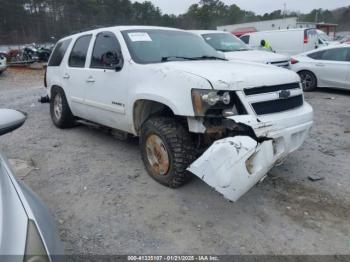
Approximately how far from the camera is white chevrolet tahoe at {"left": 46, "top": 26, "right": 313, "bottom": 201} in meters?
3.01

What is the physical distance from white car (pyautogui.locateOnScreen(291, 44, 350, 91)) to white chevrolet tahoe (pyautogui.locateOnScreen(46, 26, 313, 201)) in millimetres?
5792

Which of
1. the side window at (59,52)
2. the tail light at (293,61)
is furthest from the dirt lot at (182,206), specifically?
the tail light at (293,61)

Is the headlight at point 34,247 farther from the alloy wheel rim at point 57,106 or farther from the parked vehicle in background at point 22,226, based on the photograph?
the alloy wheel rim at point 57,106

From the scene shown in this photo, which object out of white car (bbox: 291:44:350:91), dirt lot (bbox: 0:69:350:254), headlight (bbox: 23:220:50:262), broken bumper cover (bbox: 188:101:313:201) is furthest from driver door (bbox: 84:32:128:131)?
white car (bbox: 291:44:350:91)

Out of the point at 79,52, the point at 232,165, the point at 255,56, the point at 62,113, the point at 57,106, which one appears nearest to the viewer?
the point at 232,165

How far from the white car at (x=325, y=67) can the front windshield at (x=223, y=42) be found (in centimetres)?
180

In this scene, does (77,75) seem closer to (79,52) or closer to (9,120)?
(79,52)

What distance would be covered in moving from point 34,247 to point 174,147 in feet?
7.27

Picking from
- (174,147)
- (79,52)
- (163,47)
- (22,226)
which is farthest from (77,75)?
(22,226)

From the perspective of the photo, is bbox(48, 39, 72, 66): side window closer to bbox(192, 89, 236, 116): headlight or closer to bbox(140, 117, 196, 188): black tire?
bbox(140, 117, 196, 188): black tire

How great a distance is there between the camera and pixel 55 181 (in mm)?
4258

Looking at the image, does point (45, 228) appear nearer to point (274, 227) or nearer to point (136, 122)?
point (274, 227)

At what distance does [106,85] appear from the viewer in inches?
184

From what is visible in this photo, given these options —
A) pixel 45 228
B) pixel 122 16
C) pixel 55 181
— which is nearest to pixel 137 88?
pixel 55 181
